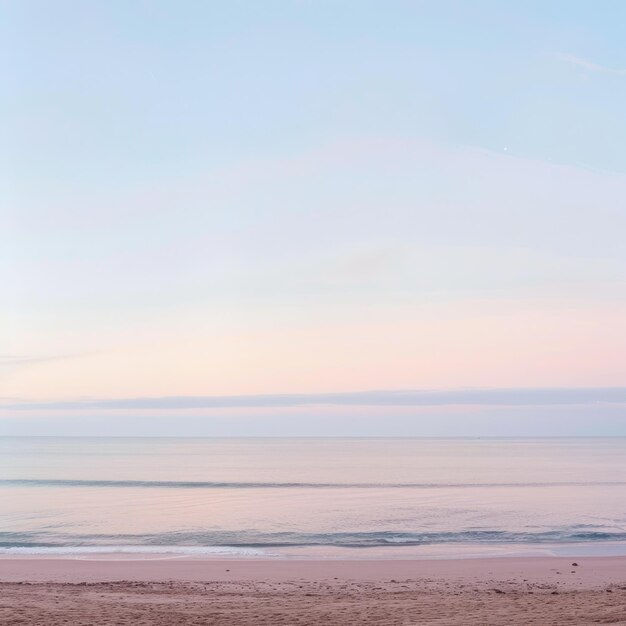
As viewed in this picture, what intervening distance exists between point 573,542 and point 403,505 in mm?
13036

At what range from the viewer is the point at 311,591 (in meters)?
A: 16.2

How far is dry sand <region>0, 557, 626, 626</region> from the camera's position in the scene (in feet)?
42.0

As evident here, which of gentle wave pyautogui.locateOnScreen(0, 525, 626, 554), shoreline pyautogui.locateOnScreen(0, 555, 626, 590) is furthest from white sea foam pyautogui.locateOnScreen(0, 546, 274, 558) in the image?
shoreline pyautogui.locateOnScreen(0, 555, 626, 590)

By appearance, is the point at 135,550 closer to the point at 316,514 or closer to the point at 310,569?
the point at 310,569

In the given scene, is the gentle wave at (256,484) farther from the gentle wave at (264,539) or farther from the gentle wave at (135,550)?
the gentle wave at (135,550)

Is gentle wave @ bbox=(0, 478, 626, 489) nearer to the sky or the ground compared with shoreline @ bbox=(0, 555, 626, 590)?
nearer to the sky

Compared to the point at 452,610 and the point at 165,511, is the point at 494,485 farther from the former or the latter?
the point at 452,610

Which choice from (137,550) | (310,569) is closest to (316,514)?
(137,550)

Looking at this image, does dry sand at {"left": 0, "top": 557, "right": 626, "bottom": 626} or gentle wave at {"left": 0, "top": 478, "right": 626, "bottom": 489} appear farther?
gentle wave at {"left": 0, "top": 478, "right": 626, "bottom": 489}

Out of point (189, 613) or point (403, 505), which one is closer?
point (189, 613)

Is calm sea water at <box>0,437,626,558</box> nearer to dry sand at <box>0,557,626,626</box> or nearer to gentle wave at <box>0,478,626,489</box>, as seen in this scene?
gentle wave at <box>0,478,626,489</box>

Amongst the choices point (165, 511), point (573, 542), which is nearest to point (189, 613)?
point (573, 542)

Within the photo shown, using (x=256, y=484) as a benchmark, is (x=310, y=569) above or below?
below

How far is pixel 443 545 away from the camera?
2548 centimetres
